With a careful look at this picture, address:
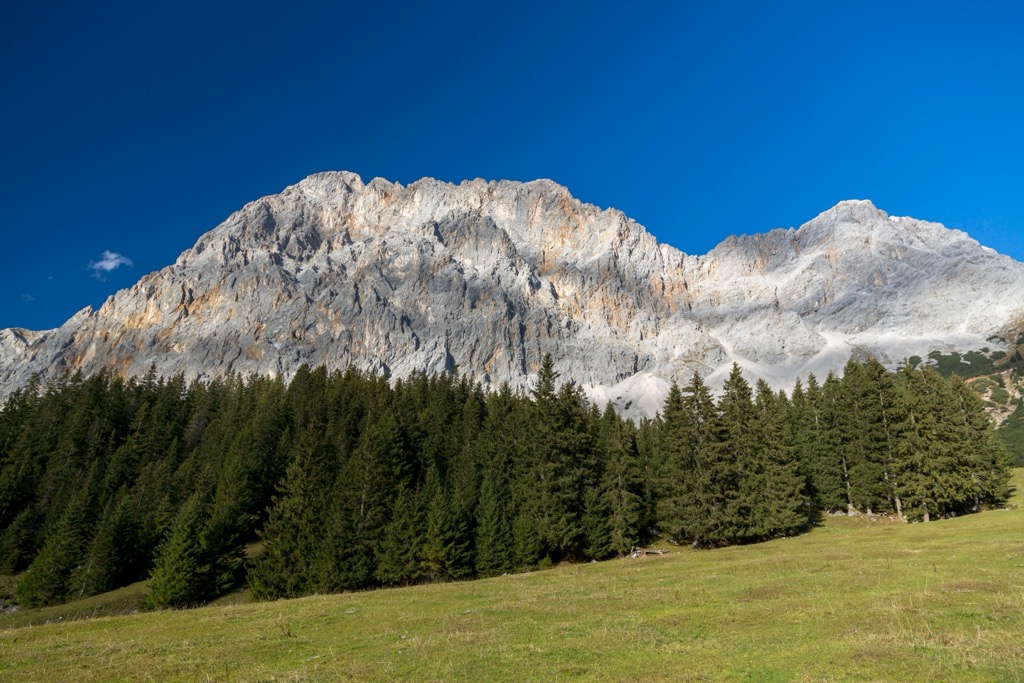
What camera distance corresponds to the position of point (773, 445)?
5528 centimetres

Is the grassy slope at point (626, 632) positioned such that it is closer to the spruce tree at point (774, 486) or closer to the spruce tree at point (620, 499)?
the spruce tree at point (620, 499)

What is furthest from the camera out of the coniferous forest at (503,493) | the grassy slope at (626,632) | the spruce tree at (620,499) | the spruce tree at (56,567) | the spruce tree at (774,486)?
the spruce tree at (56,567)

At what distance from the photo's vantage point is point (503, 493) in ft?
170

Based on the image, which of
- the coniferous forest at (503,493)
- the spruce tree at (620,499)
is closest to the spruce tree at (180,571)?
the coniferous forest at (503,493)

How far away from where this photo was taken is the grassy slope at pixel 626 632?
1216cm

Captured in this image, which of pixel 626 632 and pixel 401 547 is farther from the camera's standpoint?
pixel 401 547

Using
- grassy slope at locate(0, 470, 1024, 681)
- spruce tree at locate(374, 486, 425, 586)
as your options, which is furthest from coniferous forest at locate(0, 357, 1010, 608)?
grassy slope at locate(0, 470, 1024, 681)

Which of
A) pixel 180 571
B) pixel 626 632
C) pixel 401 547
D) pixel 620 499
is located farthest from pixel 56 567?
pixel 626 632

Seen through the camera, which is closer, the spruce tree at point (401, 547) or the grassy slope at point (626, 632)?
the grassy slope at point (626, 632)

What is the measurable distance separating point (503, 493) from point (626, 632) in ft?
120

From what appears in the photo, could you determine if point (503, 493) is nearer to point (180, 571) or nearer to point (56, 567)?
point (180, 571)

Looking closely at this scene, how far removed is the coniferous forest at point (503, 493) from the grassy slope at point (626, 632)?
19168 millimetres

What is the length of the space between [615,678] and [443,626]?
887 cm

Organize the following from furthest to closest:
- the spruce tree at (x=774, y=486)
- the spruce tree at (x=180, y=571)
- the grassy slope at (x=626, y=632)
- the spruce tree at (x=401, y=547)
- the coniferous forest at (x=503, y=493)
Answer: the spruce tree at (x=774, y=486), the coniferous forest at (x=503, y=493), the spruce tree at (x=180, y=571), the spruce tree at (x=401, y=547), the grassy slope at (x=626, y=632)
